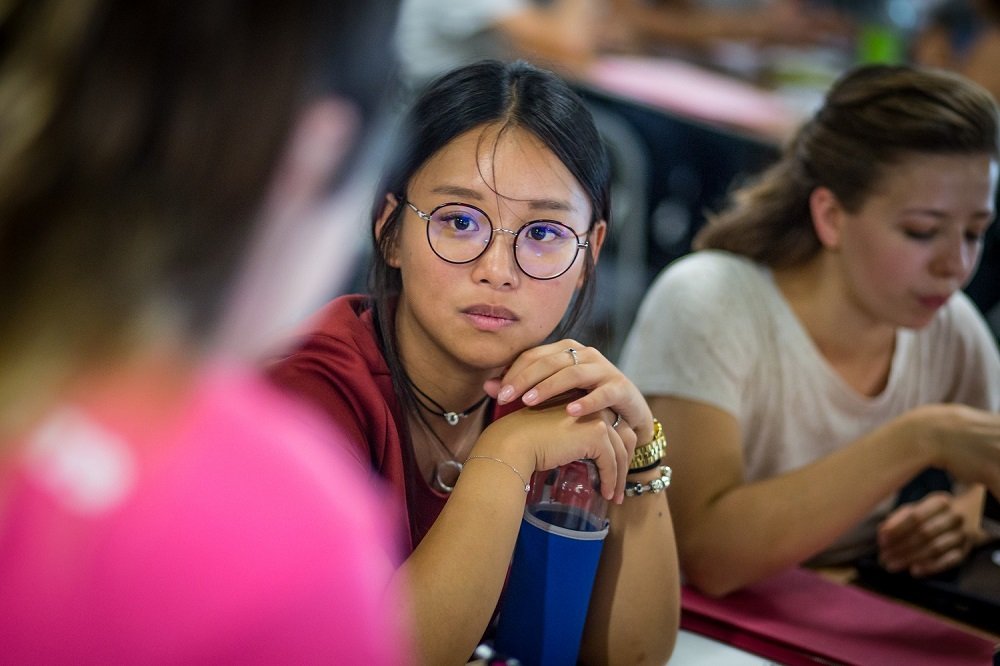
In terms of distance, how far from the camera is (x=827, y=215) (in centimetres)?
175

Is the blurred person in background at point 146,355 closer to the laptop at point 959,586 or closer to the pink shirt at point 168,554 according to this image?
the pink shirt at point 168,554

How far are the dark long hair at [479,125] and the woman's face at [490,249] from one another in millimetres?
13

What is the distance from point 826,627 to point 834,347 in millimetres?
548

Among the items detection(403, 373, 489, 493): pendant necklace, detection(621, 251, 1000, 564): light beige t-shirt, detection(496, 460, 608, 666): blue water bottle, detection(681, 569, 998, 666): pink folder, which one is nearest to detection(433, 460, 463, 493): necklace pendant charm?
detection(403, 373, 489, 493): pendant necklace

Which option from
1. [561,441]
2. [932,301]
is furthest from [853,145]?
[561,441]

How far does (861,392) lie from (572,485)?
781 mm

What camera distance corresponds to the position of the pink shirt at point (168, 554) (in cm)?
57

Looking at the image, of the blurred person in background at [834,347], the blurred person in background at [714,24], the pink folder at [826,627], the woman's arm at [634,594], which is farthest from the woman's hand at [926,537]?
the blurred person in background at [714,24]

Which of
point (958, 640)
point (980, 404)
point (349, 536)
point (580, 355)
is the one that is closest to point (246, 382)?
point (349, 536)

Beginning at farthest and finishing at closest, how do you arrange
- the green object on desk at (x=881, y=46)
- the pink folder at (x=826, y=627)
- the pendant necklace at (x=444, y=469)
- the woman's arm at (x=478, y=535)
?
the green object on desk at (x=881, y=46)
the pink folder at (x=826, y=627)
the pendant necklace at (x=444, y=469)
the woman's arm at (x=478, y=535)

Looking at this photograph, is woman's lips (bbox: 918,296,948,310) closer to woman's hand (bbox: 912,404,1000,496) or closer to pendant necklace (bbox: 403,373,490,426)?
woman's hand (bbox: 912,404,1000,496)

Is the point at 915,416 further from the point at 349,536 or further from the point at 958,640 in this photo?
the point at 349,536

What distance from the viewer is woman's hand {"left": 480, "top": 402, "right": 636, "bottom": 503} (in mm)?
1125

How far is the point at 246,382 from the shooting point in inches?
26.6
